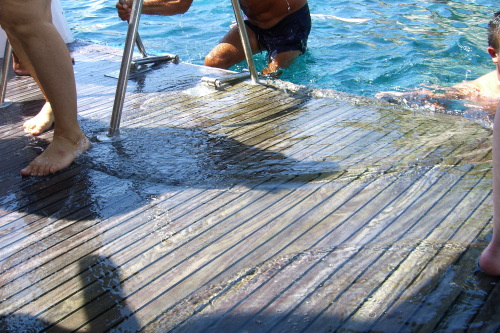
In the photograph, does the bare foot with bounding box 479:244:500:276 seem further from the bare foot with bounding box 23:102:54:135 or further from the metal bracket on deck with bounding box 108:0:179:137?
the bare foot with bounding box 23:102:54:135

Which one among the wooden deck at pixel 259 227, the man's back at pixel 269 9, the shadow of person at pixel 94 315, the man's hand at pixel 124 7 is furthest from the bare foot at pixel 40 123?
the man's back at pixel 269 9

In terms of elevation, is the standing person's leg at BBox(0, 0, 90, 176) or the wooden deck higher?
the standing person's leg at BBox(0, 0, 90, 176)

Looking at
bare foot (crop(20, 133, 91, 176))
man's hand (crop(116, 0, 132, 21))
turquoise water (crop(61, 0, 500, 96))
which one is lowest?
turquoise water (crop(61, 0, 500, 96))

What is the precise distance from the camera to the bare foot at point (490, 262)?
1553 millimetres

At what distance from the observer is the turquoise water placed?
19.2 feet

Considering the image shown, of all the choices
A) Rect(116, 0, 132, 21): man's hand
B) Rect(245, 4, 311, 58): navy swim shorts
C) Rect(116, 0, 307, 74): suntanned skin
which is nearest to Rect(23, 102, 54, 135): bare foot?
Rect(116, 0, 132, 21): man's hand

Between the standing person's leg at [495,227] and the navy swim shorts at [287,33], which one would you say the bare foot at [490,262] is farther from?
the navy swim shorts at [287,33]

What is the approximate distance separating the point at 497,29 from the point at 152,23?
7.75 meters

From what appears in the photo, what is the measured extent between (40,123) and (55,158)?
2.22 feet

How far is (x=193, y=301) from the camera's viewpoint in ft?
5.25

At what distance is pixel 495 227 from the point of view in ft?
5.06

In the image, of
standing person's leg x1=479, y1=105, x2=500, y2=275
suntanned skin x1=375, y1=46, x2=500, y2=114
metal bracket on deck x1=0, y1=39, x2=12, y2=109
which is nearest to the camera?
standing person's leg x1=479, y1=105, x2=500, y2=275

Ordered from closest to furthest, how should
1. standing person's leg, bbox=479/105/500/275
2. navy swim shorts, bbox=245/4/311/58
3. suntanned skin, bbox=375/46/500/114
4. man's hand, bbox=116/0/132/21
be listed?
standing person's leg, bbox=479/105/500/275 → man's hand, bbox=116/0/132/21 → suntanned skin, bbox=375/46/500/114 → navy swim shorts, bbox=245/4/311/58

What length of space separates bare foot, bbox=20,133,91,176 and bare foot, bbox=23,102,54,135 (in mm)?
533
